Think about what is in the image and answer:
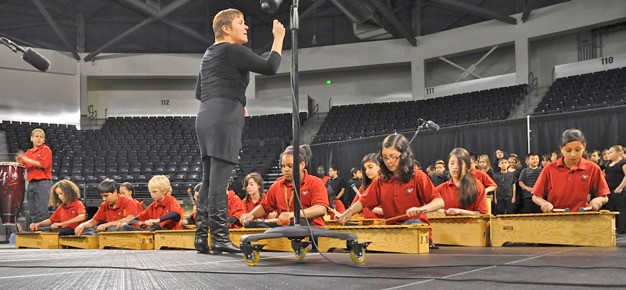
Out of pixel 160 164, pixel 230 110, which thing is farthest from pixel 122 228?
pixel 160 164

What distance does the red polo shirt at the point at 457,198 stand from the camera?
20.5 ft

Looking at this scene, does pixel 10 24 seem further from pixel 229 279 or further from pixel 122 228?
pixel 229 279

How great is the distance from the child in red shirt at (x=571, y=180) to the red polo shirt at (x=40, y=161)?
6245 mm

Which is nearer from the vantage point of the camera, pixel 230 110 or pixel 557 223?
pixel 230 110

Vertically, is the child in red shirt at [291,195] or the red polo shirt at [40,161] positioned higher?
the red polo shirt at [40,161]

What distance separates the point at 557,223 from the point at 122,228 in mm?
4619

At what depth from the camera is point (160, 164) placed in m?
19.0

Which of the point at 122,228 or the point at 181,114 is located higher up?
the point at 181,114

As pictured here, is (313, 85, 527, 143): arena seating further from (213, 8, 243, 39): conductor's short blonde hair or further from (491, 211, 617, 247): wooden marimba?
(213, 8, 243, 39): conductor's short blonde hair

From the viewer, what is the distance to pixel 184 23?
83.9 ft

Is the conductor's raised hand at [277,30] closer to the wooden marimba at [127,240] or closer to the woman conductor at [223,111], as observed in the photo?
the woman conductor at [223,111]

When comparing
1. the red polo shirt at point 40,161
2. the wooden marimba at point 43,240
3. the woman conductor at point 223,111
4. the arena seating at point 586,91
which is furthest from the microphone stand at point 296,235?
the arena seating at point 586,91

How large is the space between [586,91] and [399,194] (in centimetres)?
1394

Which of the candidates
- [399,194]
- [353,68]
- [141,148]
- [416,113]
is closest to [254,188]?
[399,194]
